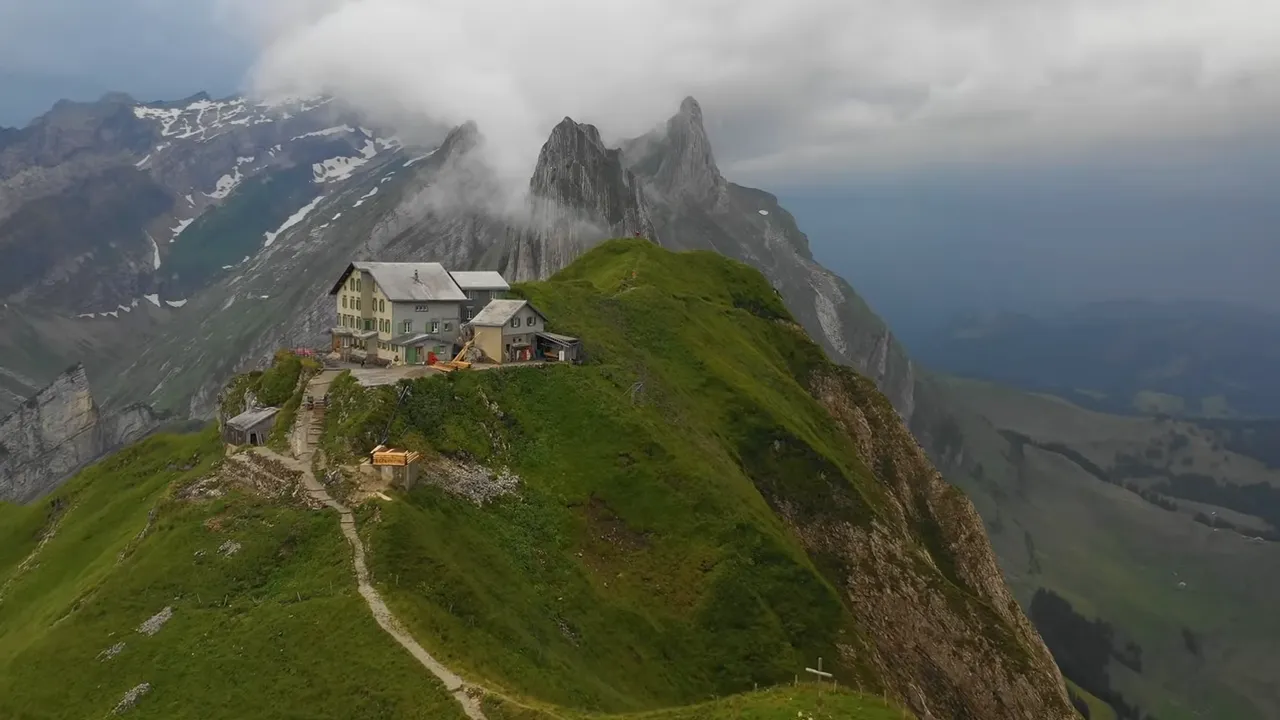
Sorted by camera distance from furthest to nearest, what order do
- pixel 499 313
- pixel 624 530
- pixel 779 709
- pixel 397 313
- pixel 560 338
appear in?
pixel 560 338, pixel 397 313, pixel 499 313, pixel 624 530, pixel 779 709

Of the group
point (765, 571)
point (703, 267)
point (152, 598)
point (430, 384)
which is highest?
point (703, 267)

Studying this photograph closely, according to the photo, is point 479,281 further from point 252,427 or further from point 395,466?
point 395,466

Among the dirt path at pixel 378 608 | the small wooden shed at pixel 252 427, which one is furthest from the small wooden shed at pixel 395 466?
the small wooden shed at pixel 252 427

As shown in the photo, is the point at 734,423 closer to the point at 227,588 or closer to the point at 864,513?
the point at 864,513

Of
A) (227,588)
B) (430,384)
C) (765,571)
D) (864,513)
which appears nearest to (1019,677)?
(864,513)

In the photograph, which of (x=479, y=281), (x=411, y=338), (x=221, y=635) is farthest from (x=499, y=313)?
(x=221, y=635)

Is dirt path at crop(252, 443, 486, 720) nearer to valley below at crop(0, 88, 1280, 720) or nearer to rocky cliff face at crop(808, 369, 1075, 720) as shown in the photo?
valley below at crop(0, 88, 1280, 720)

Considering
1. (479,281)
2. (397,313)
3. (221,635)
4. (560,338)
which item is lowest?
(221,635)
